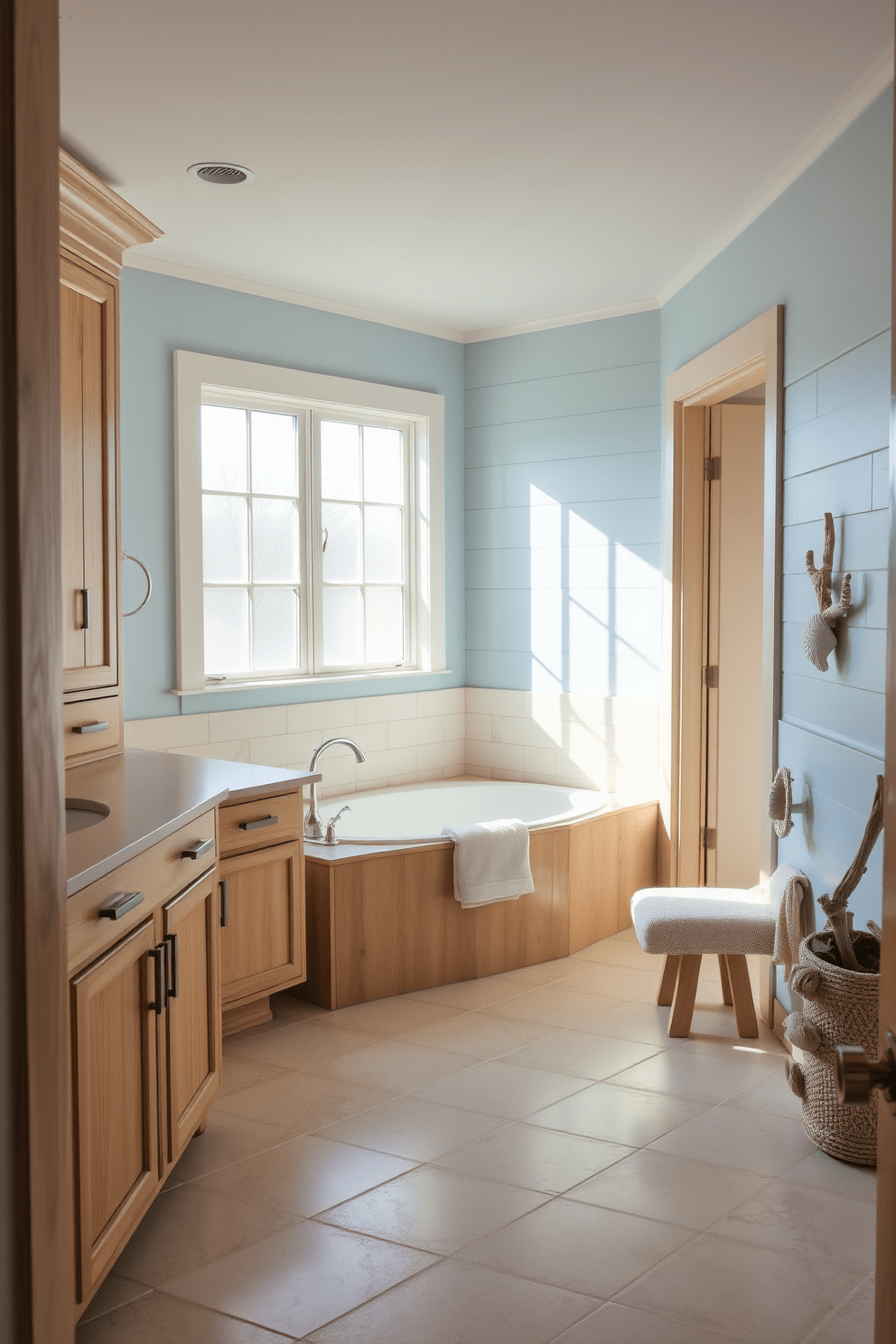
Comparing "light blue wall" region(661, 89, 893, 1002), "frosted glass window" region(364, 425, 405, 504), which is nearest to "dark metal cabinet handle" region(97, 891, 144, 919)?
"light blue wall" region(661, 89, 893, 1002)

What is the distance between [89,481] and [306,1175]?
1802 mm

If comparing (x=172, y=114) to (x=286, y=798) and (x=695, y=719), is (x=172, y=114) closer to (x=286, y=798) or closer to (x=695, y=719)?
(x=286, y=798)

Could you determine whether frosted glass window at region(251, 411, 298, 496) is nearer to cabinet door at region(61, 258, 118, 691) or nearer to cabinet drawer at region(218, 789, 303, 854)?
cabinet door at region(61, 258, 118, 691)

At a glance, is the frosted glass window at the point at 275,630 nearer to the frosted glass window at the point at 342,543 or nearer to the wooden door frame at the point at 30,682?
the frosted glass window at the point at 342,543

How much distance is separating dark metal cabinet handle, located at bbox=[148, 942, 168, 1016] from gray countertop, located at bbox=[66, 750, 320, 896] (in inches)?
8.6

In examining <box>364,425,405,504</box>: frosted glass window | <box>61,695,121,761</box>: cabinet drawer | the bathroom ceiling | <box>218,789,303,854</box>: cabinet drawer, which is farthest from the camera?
<box>364,425,405,504</box>: frosted glass window

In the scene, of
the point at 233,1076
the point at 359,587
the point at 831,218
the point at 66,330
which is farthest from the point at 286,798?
the point at 831,218

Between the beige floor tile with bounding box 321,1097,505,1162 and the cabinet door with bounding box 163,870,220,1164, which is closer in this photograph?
the cabinet door with bounding box 163,870,220,1164

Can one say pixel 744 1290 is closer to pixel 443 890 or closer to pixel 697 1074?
pixel 697 1074

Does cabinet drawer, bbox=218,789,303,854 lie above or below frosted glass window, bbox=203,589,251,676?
below

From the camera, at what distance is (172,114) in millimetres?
2789

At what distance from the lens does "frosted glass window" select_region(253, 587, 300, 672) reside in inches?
176

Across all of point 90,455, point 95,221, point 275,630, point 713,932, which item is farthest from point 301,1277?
point 275,630

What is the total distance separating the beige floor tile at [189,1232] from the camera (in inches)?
84.3
